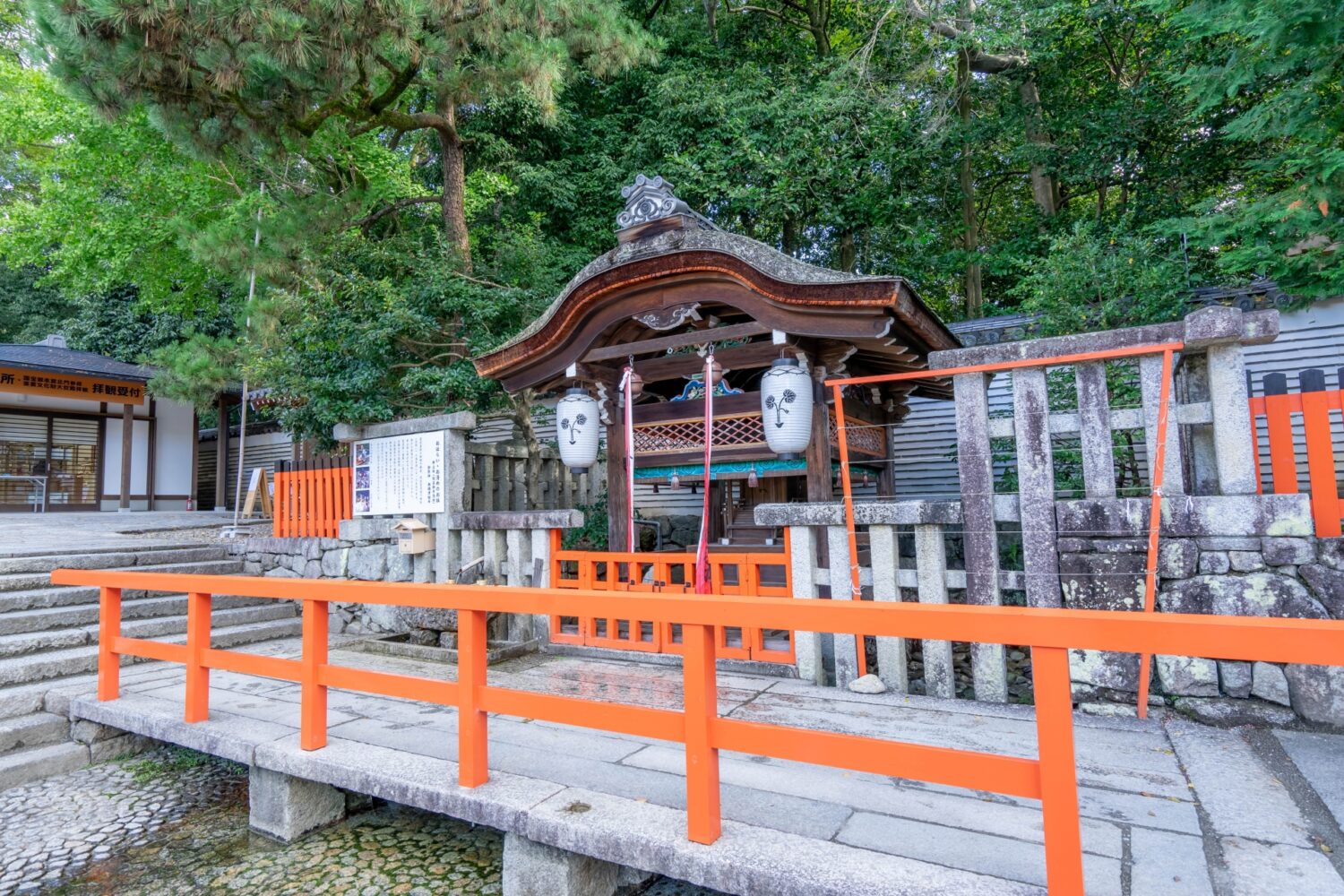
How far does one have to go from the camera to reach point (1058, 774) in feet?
6.05

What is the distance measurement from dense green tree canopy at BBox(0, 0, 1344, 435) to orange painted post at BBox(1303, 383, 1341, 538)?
11.0 feet

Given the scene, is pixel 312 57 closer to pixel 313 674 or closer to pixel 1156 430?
pixel 313 674

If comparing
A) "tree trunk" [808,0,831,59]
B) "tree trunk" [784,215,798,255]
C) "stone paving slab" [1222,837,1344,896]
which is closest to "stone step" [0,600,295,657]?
"stone paving slab" [1222,837,1344,896]

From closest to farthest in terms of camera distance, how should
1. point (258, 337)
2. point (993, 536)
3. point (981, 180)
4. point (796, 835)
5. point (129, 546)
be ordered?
point (796, 835)
point (993, 536)
point (129, 546)
point (258, 337)
point (981, 180)

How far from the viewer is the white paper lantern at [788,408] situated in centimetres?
548

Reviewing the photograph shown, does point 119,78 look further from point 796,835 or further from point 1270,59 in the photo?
point 1270,59

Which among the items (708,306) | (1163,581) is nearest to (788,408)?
(708,306)

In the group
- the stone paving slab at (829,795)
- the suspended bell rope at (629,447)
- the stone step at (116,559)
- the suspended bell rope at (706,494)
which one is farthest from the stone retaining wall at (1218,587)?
the stone step at (116,559)

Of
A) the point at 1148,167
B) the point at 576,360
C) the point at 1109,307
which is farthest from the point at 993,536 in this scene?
the point at 1148,167

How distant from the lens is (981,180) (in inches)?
540

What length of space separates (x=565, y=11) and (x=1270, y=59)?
713 cm

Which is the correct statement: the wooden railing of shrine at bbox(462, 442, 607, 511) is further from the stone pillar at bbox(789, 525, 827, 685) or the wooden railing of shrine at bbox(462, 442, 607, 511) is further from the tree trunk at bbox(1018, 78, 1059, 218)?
the tree trunk at bbox(1018, 78, 1059, 218)

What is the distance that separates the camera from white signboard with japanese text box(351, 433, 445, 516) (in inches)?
280

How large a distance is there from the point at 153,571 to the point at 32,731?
3.36 metres
